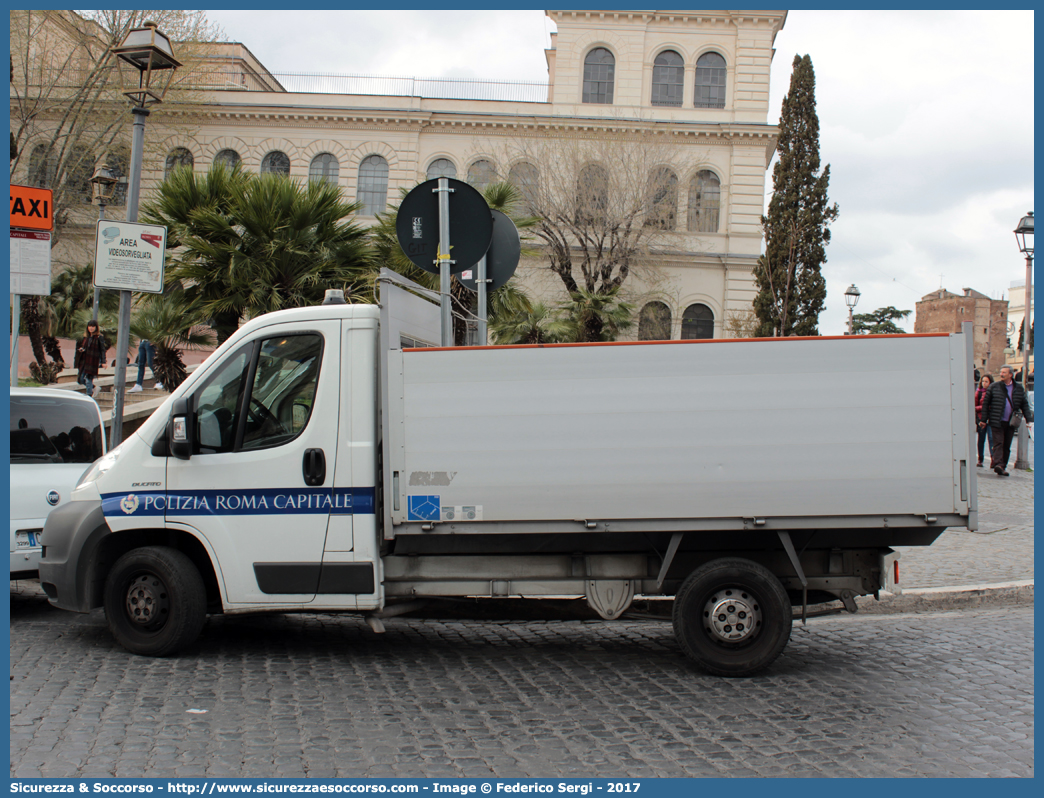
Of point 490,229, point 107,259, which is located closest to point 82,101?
point 107,259

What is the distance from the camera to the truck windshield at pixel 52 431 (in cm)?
768

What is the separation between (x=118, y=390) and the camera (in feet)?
30.1

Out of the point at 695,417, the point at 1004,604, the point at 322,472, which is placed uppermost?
the point at 695,417

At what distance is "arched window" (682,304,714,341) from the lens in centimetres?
3862

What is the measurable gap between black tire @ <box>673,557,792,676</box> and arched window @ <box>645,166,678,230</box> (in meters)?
27.7

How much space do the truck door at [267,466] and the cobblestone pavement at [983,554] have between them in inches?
215

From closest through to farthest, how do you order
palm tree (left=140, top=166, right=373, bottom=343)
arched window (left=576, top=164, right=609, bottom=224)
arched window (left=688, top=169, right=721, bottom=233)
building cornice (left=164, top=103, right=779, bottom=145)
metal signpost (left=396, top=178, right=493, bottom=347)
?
metal signpost (left=396, top=178, right=493, bottom=347), palm tree (left=140, top=166, right=373, bottom=343), arched window (left=576, top=164, right=609, bottom=224), building cornice (left=164, top=103, right=779, bottom=145), arched window (left=688, top=169, right=721, bottom=233)

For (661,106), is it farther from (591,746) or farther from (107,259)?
(591,746)

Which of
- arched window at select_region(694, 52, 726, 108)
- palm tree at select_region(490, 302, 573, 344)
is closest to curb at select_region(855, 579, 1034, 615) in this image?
palm tree at select_region(490, 302, 573, 344)

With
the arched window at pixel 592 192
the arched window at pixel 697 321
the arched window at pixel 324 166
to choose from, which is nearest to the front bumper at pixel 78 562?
the arched window at pixel 592 192

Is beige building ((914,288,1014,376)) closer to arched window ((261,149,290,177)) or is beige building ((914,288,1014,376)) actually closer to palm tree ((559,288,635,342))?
arched window ((261,149,290,177))

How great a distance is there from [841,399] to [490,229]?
9.26 ft

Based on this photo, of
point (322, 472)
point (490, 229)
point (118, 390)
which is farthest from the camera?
point (118, 390)

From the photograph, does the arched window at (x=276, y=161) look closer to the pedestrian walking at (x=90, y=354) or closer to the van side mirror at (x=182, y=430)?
the pedestrian walking at (x=90, y=354)
